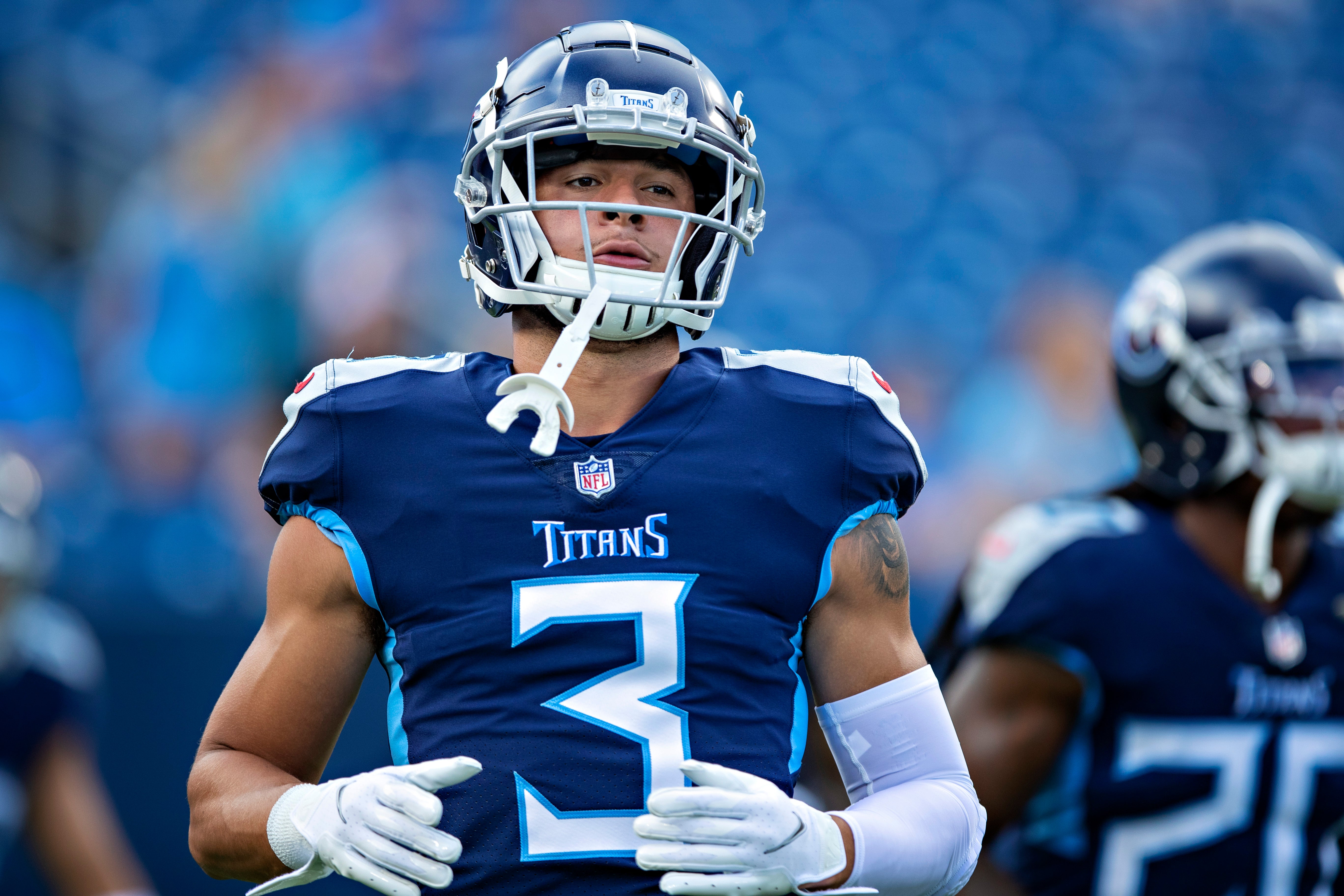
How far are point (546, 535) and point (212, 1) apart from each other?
5.65 meters

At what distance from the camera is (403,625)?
165cm

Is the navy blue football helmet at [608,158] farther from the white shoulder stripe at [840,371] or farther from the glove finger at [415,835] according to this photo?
the glove finger at [415,835]

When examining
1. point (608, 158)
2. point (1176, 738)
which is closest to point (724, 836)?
point (608, 158)

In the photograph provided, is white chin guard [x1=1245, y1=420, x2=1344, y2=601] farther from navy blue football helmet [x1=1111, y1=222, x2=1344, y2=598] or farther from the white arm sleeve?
the white arm sleeve

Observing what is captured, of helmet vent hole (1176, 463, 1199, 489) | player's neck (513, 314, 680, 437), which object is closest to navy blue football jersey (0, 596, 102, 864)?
player's neck (513, 314, 680, 437)

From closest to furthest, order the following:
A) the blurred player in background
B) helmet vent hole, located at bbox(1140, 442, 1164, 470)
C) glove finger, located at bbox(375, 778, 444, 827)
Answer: glove finger, located at bbox(375, 778, 444, 827)
helmet vent hole, located at bbox(1140, 442, 1164, 470)
the blurred player in background

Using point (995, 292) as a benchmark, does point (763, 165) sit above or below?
above

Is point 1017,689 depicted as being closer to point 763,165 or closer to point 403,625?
point 403,625

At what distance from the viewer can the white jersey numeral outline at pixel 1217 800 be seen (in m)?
2.55

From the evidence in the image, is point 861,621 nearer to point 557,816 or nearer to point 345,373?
point 557,816

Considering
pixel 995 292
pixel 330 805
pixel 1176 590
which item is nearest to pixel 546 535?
pixel 330 805

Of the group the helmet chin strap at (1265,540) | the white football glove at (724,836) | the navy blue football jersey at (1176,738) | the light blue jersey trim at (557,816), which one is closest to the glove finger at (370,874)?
the light blue jersey trim at (557,816)

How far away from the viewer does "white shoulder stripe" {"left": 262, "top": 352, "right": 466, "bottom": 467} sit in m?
1.73

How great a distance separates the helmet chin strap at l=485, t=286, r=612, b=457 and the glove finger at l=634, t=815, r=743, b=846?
16.2 inches
